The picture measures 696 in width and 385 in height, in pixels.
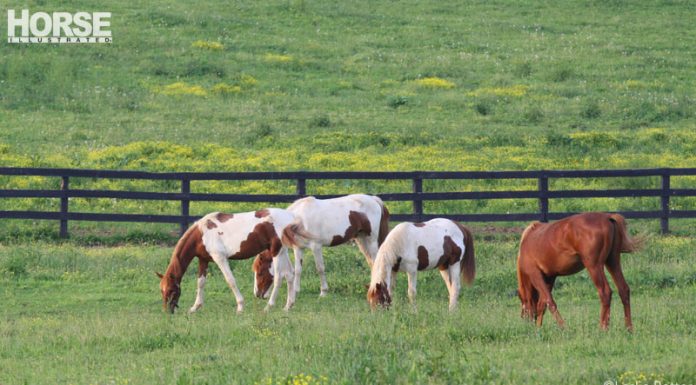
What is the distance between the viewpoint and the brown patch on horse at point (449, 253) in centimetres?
1535

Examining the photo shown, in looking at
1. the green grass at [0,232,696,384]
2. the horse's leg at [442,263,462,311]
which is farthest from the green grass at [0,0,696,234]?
the horse's leg at [442,263,462,311]

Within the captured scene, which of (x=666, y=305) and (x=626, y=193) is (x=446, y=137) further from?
(x=666, y=305)

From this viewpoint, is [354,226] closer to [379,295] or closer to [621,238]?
[379,295]

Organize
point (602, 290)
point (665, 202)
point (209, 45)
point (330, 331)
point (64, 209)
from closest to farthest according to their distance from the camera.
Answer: point (330, 331) → point (602, 290) → point (64, 209) → point (665, 202) → point (209, 45)

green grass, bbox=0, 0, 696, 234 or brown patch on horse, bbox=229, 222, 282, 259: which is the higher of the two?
green grass, bbox=0, 0, 696, 234

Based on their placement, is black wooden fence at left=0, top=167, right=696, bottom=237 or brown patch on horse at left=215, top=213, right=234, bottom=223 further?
black wooden fence at left=0, top=167, right=696, bottom=237

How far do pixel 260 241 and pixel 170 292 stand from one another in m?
1.38

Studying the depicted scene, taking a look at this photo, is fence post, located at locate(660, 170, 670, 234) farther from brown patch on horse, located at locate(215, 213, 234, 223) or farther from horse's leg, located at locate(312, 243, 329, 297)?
brown patch on horse, located at locate(215, 213, 234, 223)

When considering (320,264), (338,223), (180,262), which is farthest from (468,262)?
(180,262)


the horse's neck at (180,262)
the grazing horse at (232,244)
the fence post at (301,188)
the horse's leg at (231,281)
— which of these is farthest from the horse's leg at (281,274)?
the fence post at (301,188)

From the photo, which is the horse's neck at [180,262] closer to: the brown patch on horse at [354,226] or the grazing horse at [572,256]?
the brown patch on horse at [354,226]

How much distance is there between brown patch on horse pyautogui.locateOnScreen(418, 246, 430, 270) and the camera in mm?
15195

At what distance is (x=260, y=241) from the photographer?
52.5ft

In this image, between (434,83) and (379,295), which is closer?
(379,295)
